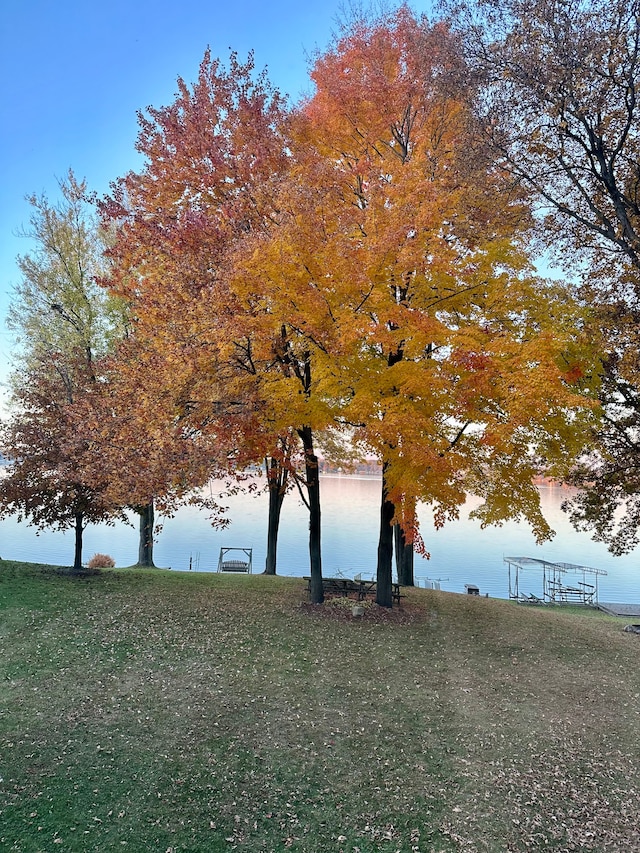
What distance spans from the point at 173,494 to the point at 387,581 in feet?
19.5

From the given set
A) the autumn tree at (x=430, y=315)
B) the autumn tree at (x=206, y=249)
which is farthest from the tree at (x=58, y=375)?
the autumn tree at (x=430, y=315)

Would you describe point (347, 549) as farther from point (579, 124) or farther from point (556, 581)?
point (579, 124)

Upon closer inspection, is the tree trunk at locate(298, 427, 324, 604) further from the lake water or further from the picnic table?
the lake water

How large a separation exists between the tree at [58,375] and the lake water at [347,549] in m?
11.2

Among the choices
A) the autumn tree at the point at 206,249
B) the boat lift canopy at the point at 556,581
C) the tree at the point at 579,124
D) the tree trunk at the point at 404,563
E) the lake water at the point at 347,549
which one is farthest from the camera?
the lake water at the point at 347,549

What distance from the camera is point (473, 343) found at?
9.22m

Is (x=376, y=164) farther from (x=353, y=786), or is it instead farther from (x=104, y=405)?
(x=353, y=786)

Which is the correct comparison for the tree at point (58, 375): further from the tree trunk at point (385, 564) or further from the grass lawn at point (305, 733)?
the tree trunk at point (385, 564)

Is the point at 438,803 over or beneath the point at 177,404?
beneath

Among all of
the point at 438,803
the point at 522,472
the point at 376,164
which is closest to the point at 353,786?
the point at 438,803

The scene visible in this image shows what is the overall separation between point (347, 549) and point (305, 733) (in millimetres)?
29201

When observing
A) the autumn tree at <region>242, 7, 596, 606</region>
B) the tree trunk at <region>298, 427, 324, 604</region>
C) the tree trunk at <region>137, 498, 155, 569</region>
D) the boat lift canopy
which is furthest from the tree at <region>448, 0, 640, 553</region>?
the tree trunk at <region>137, 498, 155, 569</region>

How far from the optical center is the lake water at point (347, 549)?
29.2 m

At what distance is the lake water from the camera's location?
29156 mm
